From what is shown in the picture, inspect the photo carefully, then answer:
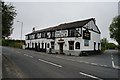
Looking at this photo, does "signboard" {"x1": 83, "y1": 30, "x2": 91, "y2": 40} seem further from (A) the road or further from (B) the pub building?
(A) the road

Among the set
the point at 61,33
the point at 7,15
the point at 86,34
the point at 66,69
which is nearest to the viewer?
the point at 66,69

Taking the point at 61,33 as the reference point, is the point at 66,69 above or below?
below

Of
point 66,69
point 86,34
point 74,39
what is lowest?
point 66,69

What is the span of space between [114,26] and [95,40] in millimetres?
18715

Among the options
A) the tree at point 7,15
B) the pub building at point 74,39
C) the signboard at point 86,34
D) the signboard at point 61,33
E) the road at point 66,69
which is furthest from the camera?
the signboard at point 61,33

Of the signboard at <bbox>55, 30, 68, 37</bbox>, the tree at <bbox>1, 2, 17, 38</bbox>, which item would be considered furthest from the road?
the signboard at <bbox>55, 30, 68, 37</bbox>

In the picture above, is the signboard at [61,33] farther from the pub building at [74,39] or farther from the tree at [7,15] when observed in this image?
the tree at [7,15]

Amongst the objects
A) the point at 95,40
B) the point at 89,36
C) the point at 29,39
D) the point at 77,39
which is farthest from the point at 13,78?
the point at 29,39

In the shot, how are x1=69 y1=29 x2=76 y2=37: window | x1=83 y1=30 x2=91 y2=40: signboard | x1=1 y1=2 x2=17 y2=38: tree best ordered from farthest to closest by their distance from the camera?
x1=69 y1=29 x2=76 y2=37: window < x1=83 y1=30 x2=91 y2=40: signboard < x1=1 y1=2 x2=17 y2=38: tree

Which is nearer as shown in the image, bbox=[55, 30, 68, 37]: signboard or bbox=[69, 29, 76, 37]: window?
bbox=[69, 29, 76, 37]: window

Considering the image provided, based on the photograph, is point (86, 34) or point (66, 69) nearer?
point (66, 69)

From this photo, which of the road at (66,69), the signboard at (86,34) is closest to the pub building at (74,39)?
the signboard at (86,34)

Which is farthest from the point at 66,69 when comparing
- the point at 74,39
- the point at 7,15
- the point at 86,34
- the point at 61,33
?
the point at 61,33

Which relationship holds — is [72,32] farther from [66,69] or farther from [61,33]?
[66,69]
